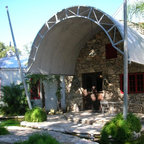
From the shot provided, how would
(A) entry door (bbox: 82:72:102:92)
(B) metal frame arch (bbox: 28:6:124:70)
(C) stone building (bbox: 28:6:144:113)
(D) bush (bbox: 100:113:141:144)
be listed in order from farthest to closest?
(A) entry door (bbox: 82:72:102:92), (C) stone building (bbox: 28:6:144:113), (B) metal frame arch (bbox: 28:6:124:70), (D) bush (bbox: 100:113:141:144)

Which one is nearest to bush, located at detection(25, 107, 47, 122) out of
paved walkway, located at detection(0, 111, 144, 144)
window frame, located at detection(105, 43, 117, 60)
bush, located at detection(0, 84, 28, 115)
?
paved walkway, located at detection(0, 111, 144, 144)

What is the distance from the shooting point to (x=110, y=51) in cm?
1183

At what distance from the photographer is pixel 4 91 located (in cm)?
1373

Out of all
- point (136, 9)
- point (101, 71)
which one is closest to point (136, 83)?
point (101, 71)

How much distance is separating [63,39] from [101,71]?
279 cm

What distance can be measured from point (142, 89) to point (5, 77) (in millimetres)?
9717

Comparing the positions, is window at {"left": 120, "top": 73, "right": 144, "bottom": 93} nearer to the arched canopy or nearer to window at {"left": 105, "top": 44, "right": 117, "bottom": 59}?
window at {"left": 105, "top": 44, "right": 117, "bottom": 59}

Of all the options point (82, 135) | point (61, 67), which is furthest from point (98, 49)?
point (82, 135)

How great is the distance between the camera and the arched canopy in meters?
10.1

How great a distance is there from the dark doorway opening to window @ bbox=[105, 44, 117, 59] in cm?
115

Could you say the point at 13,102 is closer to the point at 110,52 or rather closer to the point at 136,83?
the point at 110,52

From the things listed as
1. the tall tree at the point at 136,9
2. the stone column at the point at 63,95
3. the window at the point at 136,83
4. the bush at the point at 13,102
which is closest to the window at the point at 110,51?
the window at the point at 136,83

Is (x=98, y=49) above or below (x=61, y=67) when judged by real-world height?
above

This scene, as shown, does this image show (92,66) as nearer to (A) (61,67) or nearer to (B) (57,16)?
(A) (61,67)
